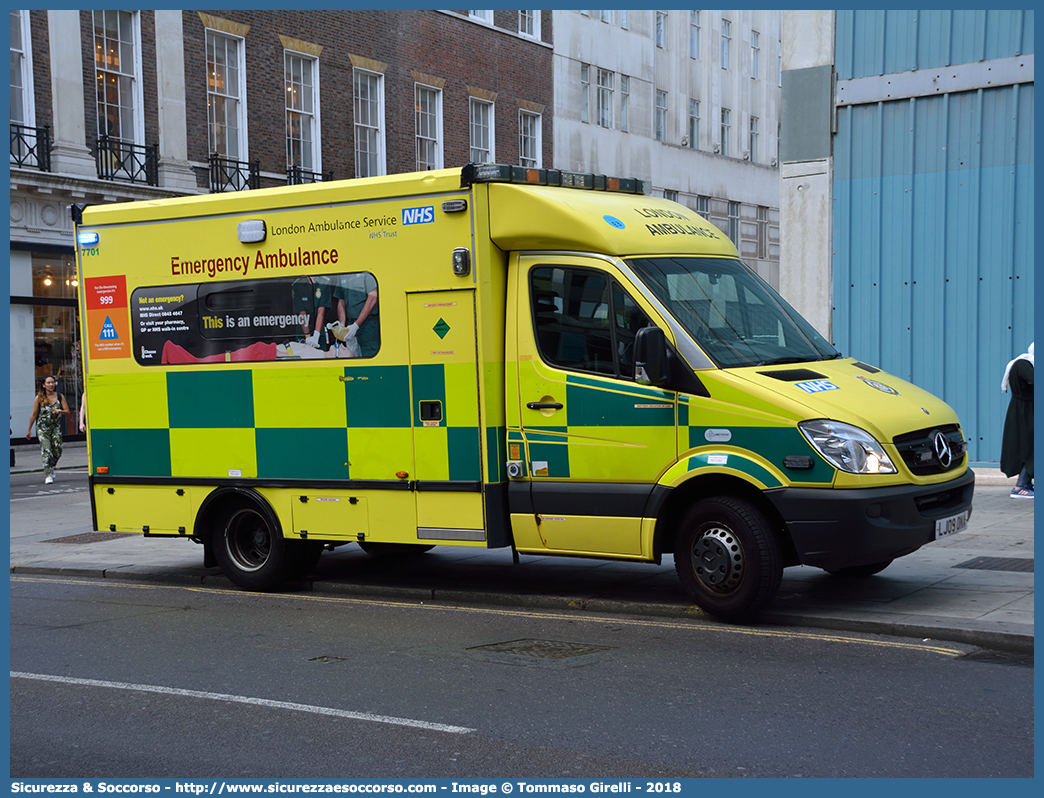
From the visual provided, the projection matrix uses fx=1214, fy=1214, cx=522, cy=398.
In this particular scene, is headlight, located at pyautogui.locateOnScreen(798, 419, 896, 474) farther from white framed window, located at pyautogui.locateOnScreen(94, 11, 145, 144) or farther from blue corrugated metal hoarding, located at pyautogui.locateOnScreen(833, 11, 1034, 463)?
white framed window, located at pyautogui.locateOnScreen(94, 11, 145, 144)

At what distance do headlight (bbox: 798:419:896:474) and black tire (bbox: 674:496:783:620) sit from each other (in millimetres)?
621

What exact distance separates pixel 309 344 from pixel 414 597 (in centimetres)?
210

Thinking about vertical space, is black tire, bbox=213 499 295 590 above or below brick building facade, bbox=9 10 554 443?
below

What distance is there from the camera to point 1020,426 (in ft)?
41.0

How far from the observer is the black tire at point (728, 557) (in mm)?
7543

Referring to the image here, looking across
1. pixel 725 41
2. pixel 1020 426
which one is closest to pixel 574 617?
pixel 1020 426

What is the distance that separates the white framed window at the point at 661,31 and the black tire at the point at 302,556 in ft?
122

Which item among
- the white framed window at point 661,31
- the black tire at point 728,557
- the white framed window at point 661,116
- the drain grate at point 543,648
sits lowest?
the drain grate at point 543,648

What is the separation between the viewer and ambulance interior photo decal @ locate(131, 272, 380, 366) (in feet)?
29.5

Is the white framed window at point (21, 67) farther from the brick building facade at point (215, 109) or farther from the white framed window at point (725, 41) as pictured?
the white framed window at point (725, 41)

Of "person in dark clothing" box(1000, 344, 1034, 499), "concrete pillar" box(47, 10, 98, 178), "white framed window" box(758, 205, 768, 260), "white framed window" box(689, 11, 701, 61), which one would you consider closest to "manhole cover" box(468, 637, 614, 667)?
"person in dark clothing" box(1000, 344, 1034, 499)

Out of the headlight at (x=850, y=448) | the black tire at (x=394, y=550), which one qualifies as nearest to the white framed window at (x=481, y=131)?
the black tire at (x=394, y=550)

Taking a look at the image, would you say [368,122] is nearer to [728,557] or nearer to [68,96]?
[68,96]

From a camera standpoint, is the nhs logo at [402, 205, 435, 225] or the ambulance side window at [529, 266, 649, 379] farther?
the nhs logo at [402, 205, 435, 225]
